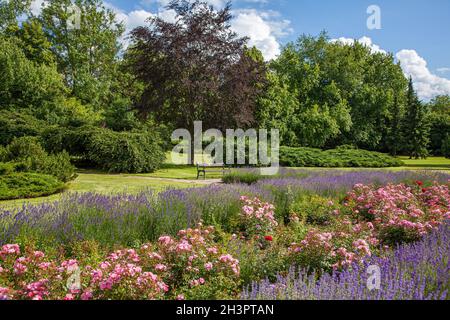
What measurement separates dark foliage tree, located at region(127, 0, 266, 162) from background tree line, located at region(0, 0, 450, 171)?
0.06m

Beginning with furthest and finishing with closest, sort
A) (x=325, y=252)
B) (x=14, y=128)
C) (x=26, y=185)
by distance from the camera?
(x=14, y=128), (x=26, y=185), (x=325, y=252)

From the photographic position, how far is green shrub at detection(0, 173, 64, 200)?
372 inches

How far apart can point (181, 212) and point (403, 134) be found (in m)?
38.2

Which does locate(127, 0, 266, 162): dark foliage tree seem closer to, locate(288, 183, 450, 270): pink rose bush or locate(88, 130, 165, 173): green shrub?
locate(88, 130, 165, 173): green shrub

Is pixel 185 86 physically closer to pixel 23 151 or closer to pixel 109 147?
pixel 109 147

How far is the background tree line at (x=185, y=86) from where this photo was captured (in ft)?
67.0

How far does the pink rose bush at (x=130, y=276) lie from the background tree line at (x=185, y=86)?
13.3 metres

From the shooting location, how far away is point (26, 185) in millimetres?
9898

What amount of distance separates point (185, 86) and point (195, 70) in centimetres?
154

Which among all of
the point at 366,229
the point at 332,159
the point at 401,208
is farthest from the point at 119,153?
the point at 332,159

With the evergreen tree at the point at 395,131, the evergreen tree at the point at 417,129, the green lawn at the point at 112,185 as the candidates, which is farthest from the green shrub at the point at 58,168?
the evergreen tree at the point at 395,131

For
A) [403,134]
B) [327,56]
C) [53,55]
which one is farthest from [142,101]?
[403,134]

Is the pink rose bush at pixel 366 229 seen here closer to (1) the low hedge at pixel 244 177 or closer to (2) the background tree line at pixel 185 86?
(1) the low hedge at pixel 244 177

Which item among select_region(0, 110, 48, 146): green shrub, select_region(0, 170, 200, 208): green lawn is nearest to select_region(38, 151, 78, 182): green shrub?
select_region(0, 170, 200, 208): green lawn
